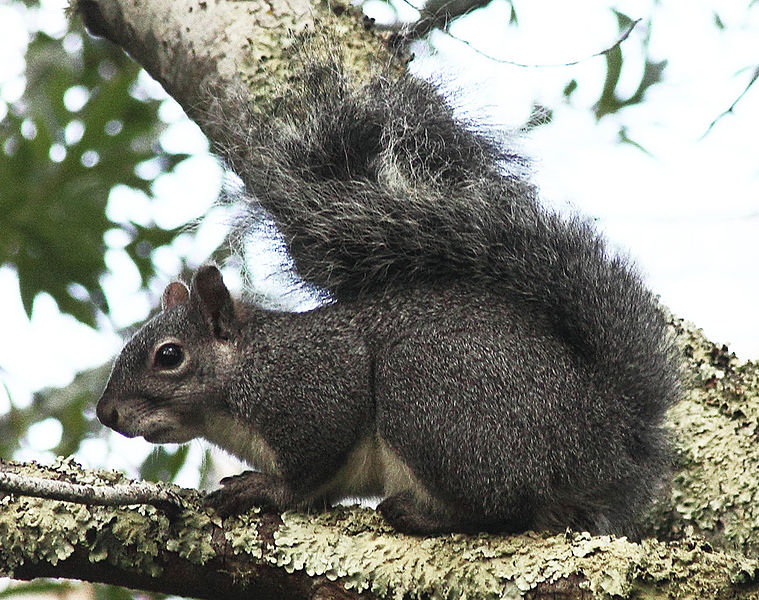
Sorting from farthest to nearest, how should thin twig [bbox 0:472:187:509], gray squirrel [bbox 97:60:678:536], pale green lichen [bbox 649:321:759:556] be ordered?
pale green lichen [bbox 649:321:759:556] < gray squirrel [bbox 97:60:678:536] < thin twig [bbox 0:472:187:509]

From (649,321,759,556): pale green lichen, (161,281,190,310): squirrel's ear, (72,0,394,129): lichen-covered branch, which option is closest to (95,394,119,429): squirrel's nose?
(161,281,190,310): squirrel's ear

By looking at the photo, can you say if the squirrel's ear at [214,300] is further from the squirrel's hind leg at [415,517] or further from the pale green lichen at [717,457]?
the pale green lichen at [717,457]

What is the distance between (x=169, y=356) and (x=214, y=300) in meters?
0.18

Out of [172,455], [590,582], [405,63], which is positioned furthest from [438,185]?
[172,455]

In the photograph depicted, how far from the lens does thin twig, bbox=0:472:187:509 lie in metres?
1.59

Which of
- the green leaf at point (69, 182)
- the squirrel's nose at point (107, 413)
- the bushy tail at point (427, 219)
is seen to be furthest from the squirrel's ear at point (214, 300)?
the green leaf at point (69, 182)

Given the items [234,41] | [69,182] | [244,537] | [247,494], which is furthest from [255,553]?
[69,182]

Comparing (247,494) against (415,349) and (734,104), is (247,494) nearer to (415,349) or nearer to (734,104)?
(415,349)

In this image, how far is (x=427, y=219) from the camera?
213 centimetres

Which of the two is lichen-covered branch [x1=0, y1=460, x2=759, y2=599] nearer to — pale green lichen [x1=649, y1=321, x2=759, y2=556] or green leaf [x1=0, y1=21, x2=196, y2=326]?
pale green lichen [x1=649, y1=321, x2=759, y2=556]

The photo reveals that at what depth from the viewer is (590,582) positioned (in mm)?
1629

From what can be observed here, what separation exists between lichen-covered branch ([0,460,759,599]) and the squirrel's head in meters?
0.31

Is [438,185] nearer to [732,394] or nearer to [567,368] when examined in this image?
[567,368]

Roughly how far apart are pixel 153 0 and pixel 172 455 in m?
1.60
